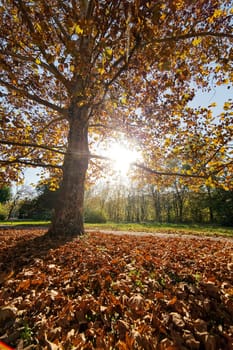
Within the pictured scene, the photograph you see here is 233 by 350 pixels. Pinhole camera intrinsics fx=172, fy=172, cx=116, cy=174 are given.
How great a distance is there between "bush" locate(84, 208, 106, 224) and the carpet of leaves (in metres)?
23.4

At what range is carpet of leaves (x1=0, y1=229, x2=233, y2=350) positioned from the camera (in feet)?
4.94

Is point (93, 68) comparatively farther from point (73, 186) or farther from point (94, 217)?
point (94, 217)

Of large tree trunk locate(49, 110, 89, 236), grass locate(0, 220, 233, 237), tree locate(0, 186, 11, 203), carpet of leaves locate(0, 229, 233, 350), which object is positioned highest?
tree locate(0, 186, 11, 203)

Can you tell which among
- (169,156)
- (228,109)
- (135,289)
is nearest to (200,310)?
(135,289)

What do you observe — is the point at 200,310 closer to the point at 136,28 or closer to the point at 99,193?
the point at 136,28

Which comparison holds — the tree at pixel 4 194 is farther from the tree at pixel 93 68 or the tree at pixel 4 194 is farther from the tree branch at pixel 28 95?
the tree branch at pixel 28 95

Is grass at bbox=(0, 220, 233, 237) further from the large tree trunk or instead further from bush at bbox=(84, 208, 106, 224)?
bush at bbox=(84, 208, 106, 224)

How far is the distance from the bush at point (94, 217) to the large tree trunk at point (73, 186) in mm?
21023

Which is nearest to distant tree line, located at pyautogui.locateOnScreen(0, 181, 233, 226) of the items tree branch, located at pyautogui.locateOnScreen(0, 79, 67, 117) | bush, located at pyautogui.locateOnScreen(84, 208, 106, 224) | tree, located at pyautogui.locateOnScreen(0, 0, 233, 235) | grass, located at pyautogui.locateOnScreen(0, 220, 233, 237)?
bush, located at pyautogui.locateOnScreen(84, 208, 106, 224)

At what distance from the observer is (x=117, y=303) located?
6.42 feet

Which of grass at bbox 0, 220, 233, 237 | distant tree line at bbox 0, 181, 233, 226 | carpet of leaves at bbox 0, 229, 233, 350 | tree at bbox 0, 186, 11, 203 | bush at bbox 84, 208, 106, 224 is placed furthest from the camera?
tree at bbox 0, 186, 11, 203

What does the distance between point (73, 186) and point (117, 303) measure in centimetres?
424

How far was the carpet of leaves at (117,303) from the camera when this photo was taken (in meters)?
1.51

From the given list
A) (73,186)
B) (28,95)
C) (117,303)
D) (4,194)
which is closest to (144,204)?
(4,194)
